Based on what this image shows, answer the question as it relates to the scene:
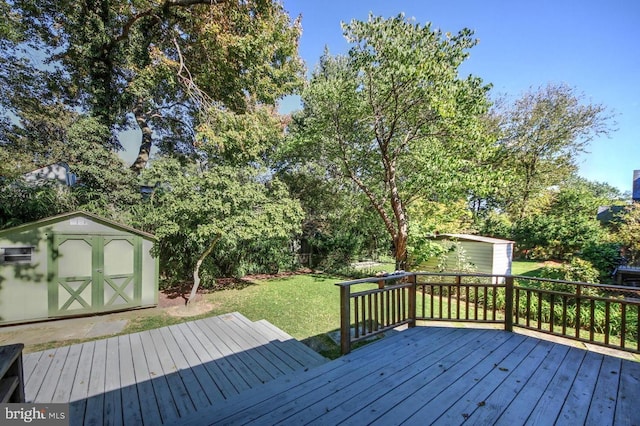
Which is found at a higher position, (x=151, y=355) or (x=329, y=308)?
(x=151, y=355)

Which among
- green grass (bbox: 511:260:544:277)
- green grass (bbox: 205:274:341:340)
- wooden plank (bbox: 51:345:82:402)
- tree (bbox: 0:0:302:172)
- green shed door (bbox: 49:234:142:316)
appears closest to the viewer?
wooden plank (bbox: 51:345:82:402)

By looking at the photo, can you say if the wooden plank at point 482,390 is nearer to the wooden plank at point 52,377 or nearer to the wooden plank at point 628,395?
the wooden plank at point 628,395

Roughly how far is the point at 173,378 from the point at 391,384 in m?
2.30

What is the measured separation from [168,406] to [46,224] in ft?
15.8

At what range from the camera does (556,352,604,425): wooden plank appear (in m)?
1.93

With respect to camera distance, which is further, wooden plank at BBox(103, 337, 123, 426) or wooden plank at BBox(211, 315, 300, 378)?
wooden plank at BBox(211, 315, 300, 378)

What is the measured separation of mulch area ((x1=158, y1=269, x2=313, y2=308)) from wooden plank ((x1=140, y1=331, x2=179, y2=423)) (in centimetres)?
286

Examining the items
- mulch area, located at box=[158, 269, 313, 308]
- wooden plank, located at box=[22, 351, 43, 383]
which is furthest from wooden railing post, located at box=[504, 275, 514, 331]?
mulch area, located at box=[158, 269, 313, 308]

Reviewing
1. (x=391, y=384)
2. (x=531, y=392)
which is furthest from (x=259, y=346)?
(x=531, y=392)

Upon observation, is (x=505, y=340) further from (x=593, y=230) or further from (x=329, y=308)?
(x=593, y=230)

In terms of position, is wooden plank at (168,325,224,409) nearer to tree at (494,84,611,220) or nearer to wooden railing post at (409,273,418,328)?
wooden railing post at (409,273,418,328)

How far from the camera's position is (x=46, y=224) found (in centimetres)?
482

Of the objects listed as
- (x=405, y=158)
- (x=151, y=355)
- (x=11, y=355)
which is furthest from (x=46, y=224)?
(x=405, y=158)

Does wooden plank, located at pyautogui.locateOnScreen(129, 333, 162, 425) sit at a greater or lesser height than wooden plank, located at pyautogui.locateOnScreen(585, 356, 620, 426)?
lesser
